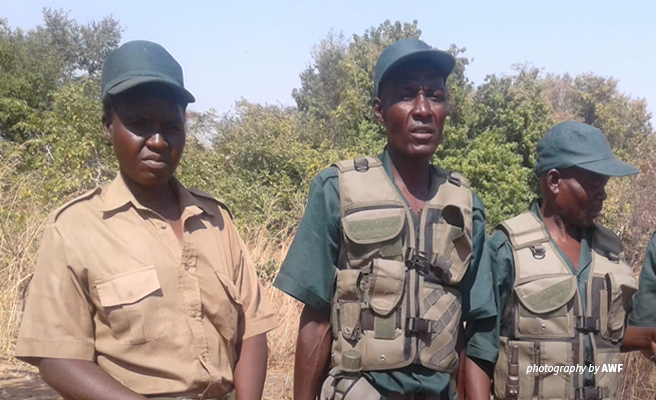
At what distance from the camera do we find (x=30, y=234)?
662 cm

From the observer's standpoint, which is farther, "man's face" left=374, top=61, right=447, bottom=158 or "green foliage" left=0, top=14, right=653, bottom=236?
"green foliage" left=0, top=14, right=653, bottom=236

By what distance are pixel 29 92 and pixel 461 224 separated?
17.2 metres

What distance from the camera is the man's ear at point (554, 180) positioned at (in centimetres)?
288

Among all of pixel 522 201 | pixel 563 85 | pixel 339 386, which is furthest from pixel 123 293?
pixel 563 85

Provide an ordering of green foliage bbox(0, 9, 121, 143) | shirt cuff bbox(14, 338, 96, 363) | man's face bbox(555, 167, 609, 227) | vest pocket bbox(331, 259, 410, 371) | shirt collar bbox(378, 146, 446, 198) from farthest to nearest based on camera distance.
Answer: green foliage bbox(0, 9, 121, 143)
man's face bbox(555, 167, 609, 227)
shirt collar bbox(378, 146, 446, 198)
vest pocket bbox(331, 259, 410, 371)
shirt cuff bbox(14, 338, 96, 363)

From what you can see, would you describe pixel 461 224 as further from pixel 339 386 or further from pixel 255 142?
pixel 255 142

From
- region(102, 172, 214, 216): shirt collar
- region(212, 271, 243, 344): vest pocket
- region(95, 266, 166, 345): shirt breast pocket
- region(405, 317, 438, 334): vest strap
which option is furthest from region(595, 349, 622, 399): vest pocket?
region(95, 266, 166, 345): shirt breast pocket

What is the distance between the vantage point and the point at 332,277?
2359 mm

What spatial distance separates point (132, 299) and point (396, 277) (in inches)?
34.8

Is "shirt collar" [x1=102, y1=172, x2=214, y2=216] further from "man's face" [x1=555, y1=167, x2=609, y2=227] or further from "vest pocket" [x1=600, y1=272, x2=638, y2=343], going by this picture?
"vest pocket" [x1=600, y1=272, x2=638, y2=343]

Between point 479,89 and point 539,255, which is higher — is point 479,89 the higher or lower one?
the higher one

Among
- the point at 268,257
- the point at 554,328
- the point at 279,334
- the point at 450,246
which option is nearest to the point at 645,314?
the point at 554,328

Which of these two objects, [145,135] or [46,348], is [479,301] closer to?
[145,135]

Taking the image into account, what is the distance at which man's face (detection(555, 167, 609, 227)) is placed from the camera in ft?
9.21
